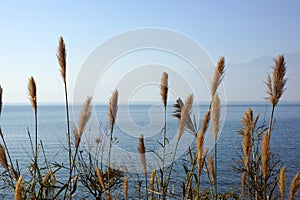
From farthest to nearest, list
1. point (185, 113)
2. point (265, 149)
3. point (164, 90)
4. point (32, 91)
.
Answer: point (164, 90)
point (32, 91)
point (185, 113)
point (265, 149)

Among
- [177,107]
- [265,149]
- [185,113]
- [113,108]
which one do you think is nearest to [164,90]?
[177,107]

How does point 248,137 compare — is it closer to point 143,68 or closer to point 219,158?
point 143,68

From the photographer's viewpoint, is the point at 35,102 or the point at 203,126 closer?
the point at 203,126

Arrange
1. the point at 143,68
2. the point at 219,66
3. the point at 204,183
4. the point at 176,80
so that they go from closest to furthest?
the point at 219,66 < the point at 176,80 < the point at 143,68 < the point at 204,183

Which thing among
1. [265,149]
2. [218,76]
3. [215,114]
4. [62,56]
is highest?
[62,56]

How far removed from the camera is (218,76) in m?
3.10

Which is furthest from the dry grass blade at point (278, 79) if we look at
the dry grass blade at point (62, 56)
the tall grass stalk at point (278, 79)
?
the dry grass blade at point (62, 56)

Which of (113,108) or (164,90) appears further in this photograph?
(164,90)

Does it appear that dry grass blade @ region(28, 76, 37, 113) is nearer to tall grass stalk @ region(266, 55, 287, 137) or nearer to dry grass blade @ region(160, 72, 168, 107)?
dry grass blade @ region(160, 72, 168, 107)

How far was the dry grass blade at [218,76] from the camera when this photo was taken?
3061mm

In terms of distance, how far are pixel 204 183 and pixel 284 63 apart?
1412cm

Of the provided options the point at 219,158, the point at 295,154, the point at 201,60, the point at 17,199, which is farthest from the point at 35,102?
the point at 295,154

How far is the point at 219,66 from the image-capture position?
3.18 m

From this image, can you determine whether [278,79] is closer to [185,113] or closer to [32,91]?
[185,113]
